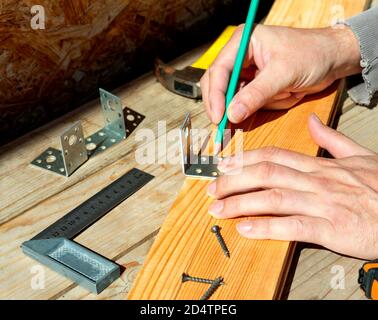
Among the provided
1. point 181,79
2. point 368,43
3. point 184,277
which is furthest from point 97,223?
point 368,43

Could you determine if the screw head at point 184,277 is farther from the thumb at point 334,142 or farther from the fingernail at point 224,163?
the thumb at point 334,142

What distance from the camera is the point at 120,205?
160cm

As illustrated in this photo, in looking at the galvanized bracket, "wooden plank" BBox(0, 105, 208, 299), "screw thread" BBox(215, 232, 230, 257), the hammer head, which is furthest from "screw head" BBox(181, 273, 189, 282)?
the hammer head

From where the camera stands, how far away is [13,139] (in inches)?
77.6

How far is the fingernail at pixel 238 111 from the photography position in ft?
5.26

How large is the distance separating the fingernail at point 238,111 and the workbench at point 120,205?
23 centimetres

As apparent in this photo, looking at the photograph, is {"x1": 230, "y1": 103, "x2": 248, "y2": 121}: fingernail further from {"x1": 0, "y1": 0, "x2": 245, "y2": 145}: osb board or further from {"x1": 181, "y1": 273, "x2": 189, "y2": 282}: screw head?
{"x1": 0, "y1": 0, "x2": 245, "y2": 145}: osb board

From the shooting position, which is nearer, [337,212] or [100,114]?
[337,212]

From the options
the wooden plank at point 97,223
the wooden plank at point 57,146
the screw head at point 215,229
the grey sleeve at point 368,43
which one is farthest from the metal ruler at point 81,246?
the grey sleeve at point 368,43

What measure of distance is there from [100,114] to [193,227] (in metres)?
0.67

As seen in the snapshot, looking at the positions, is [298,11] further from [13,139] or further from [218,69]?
[13,139]

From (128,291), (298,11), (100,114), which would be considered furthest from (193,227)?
(298,11)

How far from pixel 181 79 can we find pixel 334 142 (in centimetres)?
59

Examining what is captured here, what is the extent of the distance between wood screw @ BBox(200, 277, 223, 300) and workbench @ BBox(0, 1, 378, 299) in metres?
0.18
